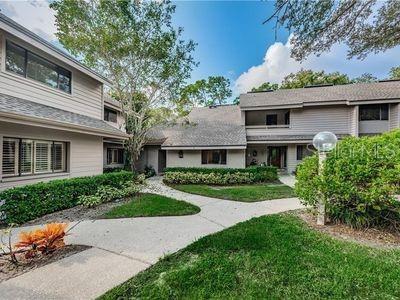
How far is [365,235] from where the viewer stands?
16.1 ft

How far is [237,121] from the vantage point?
21.3m

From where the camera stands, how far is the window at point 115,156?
729 inches

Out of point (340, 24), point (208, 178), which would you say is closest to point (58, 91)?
point (208, 178)

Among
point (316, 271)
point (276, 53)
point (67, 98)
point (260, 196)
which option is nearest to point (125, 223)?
point (316, 271)

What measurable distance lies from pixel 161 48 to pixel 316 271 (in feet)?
46.8

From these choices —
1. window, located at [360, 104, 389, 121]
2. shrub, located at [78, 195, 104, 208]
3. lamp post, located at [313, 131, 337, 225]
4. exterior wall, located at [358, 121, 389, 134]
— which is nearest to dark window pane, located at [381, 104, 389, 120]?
window, located at [360, 104, 389, 121]

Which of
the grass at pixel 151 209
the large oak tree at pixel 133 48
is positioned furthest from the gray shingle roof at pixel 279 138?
the grass at pixel 151 209

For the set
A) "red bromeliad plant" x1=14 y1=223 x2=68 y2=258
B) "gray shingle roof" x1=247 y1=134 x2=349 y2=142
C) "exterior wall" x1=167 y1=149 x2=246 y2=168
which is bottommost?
"red bromeliad plant" x1=14 y1=223 x2=68 y2=258

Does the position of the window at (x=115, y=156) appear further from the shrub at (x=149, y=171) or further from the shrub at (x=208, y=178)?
the shrub at (x=208, y=178)

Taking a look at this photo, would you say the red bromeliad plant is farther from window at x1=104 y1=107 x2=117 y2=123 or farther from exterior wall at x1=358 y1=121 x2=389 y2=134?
exterior wall at x1=358 y1=121 x2=389 y2=134

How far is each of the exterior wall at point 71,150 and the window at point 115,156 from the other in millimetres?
6840

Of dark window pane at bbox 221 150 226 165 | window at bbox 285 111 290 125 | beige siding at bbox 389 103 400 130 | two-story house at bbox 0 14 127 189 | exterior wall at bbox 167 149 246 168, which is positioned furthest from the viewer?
window at bbox 285 111 290 125

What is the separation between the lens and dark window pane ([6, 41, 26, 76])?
7.66 m

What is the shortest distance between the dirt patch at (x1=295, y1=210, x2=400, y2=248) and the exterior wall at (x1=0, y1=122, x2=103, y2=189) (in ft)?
30.9
